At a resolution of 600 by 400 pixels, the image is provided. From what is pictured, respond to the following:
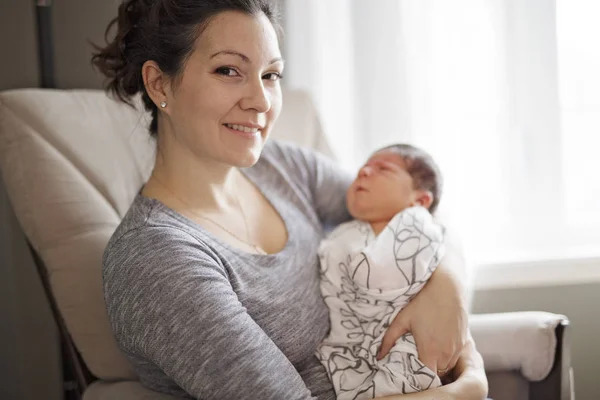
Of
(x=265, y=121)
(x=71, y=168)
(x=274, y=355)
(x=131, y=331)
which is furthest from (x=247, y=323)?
(x=71, y=168)

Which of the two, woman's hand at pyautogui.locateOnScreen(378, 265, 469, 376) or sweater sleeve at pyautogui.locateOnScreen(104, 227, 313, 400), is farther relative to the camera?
woman's hand at pyautogui.locateOnScreen(378, 265, 469, 376)

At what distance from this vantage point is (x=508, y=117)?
6.97ft

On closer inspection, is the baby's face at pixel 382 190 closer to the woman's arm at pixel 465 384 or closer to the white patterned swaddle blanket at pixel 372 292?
the white patterned swaddle blanket at pixel 372 292

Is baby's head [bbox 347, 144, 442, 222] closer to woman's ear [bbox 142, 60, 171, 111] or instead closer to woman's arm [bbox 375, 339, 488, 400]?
woman's arm [bbox 375, 339, 488, 400]

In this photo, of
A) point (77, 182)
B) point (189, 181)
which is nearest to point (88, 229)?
point (77, 182)

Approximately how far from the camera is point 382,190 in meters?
1.51

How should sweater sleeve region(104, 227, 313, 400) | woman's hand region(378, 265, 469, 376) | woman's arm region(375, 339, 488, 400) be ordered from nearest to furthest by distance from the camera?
sweater sleeve region(104, 227, 313, 400) → woman's arm region(375, 339, 488, 400) → woman's hand region(378, 265, 469, 376)

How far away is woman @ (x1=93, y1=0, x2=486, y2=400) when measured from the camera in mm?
1086

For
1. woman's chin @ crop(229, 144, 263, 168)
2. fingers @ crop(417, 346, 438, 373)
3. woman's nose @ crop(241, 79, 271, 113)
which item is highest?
woman's nose @ crop(241, 79, 271, 113)

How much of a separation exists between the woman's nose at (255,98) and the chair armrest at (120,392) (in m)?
0.55

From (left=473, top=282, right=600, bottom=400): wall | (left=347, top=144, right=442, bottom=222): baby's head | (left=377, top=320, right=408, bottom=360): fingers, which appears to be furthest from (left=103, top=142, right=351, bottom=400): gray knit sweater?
(left=473, top=282, right=600, bottom=400): wall

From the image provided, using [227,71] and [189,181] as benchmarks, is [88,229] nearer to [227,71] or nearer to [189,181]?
[189,181]

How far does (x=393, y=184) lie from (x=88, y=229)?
25.9 inches

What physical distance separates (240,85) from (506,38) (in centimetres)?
113
